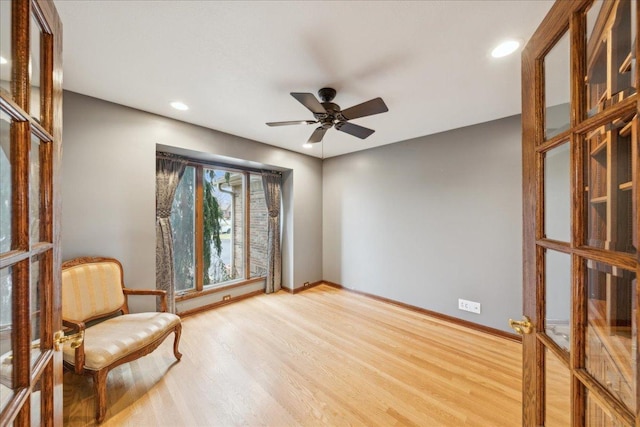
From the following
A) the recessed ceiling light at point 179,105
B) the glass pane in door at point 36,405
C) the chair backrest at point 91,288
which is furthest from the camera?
the recessed ceiling light at point 179,105

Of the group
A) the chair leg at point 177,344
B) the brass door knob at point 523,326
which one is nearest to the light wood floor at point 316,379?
the chair leg at point 177,344

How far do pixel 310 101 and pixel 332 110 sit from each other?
0.25 meters

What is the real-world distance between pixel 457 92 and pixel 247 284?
12.0 feet

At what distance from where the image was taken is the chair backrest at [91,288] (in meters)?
1.87

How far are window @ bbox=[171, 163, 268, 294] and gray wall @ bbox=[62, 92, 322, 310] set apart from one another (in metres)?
0.60

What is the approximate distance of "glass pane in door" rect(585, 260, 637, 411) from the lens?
0.51m

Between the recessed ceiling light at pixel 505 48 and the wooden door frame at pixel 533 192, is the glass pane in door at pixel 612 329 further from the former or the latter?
the recessed ceiling light at pixel 505 48

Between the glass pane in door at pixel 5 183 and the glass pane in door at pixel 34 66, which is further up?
the glass pane in door at pixel 34 66

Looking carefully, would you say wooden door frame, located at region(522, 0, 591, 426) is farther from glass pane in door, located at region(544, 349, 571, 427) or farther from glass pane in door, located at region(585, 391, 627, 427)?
glass pane in door, located at region(585, 391, 627, 427)

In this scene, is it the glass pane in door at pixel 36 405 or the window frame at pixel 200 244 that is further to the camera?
the window frame at pixel 200 244

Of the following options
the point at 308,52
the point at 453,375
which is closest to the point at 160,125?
the point at 308,52

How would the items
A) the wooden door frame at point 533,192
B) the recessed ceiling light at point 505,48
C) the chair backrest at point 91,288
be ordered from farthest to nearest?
1. the chair backrest at point 91,288
2. the recessed ceiling light at point 505,48
3. the wooden door frame at point 533,192

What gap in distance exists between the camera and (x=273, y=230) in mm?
3973

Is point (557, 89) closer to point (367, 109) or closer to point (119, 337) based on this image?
point (367, 109)
